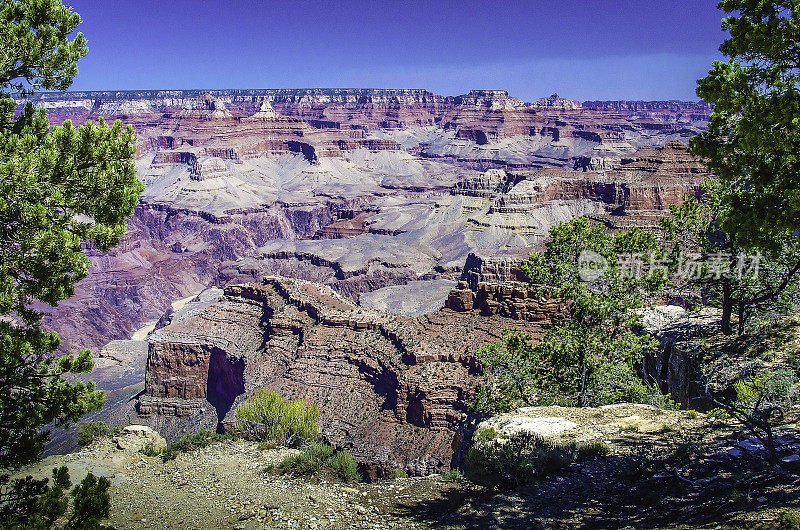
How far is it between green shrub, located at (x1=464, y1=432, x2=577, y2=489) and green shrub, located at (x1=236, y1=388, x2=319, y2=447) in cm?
1420

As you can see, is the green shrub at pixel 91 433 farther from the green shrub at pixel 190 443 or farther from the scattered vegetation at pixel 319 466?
the scattered vegetation at pixel 319 466

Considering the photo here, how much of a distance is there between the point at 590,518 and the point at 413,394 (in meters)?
29.1

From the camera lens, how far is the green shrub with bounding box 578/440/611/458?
14617mm

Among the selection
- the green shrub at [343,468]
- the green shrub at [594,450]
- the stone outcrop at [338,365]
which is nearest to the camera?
the green shrub at [594,450]

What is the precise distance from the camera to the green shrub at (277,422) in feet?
91.8

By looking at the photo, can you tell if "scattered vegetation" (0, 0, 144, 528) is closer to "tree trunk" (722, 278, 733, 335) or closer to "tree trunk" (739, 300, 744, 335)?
"tree trunk" (722, 278, 733, 335)

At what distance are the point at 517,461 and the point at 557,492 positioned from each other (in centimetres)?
166

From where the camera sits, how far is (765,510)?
9125 millimetres

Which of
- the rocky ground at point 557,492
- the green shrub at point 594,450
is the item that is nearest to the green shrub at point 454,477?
the rocky ground at point 557,492

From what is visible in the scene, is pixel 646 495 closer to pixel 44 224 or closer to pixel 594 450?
pixel 594 450

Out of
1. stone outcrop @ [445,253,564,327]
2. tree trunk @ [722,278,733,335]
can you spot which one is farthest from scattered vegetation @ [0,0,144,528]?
stone outcrop @ [445,253,564,327]

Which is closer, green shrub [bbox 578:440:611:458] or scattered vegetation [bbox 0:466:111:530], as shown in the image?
scattered vegetation [bbox 0:466:111:530]

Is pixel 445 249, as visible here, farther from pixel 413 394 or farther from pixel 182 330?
pixel 413 394

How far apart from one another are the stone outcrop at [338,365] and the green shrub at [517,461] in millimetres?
19141
